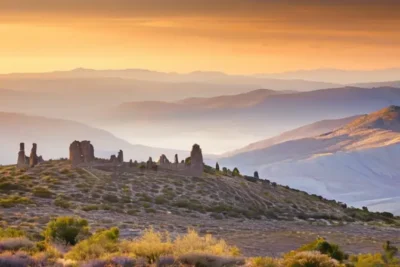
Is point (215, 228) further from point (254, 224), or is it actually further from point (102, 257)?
point (102, 257)

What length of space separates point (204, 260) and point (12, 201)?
47171 millimetres

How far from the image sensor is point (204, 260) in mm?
30656

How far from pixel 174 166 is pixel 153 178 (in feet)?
28.3

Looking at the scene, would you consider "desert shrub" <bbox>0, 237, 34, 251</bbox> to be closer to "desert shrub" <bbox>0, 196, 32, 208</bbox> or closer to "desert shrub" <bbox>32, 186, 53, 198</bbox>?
"desert shrub" <bbox>0, 196, 32, 208</bbox>

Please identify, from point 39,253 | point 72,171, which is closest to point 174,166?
point 72,171

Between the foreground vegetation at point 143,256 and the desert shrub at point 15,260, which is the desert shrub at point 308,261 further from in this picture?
the desert shrub at point 15,260

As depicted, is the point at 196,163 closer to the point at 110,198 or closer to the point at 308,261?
the point at 110,198

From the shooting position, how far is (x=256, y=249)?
52.5 m

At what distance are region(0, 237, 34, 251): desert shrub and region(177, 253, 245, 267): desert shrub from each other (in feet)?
24.9

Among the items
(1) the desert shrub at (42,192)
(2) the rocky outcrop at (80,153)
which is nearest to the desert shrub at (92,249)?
(1) the desert shrub at (42,192)

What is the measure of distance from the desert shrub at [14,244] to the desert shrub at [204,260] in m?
7.60

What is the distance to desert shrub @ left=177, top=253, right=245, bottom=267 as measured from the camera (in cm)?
3059

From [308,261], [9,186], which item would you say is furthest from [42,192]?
[308,261]

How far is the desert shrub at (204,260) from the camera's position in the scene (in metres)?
30.6
